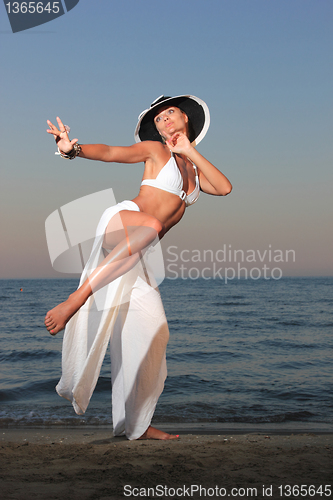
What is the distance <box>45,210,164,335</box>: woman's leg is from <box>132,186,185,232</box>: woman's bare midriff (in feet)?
0.68

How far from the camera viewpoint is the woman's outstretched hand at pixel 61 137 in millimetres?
2912

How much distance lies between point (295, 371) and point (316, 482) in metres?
5.84

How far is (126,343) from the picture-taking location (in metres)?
3.62

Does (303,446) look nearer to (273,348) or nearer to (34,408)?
(34,408)

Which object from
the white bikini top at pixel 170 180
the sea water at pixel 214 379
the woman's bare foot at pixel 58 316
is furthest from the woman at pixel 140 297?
the sea water at pixel 214 379

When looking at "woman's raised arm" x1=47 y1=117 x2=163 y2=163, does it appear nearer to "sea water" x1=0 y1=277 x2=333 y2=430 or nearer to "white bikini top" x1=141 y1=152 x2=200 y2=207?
"white bikini top" x1=141 y1=152 x2=200 y2=207

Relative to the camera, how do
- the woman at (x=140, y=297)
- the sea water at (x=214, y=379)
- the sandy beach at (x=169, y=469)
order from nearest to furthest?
the sandy beach at (x=169, y=469) → the woman at (x=140, y=297) → the sea water at (x=214, y=379)

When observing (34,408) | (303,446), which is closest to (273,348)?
(34,408)

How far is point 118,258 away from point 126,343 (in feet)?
3.03

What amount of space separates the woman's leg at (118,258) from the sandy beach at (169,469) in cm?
91

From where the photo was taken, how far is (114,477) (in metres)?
2.63

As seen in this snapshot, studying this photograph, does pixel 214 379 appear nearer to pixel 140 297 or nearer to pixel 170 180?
pixel 140 297

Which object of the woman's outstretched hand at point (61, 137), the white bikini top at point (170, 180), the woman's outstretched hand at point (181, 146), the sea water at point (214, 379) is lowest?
the sea water at point (214, 379)

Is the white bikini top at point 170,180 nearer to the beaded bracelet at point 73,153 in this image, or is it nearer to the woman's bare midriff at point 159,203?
the woman's bare midriff at point 159,203
